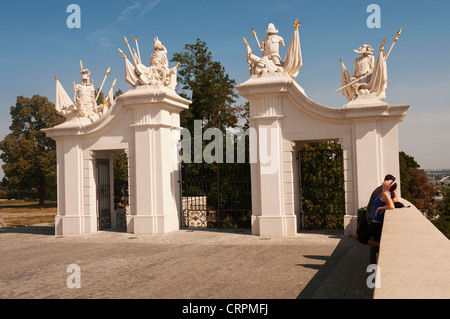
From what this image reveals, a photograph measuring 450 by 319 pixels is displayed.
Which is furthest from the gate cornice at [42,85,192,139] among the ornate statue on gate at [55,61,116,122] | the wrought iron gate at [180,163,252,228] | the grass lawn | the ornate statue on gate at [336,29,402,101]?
the grass lawn

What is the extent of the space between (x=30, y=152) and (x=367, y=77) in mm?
39316

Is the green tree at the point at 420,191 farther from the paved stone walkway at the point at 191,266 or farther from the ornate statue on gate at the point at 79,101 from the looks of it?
the ornate statue on gate at the point at 79,101

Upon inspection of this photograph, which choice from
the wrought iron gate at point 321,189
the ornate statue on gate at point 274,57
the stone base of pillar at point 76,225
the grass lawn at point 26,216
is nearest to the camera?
the ornate statue on gate at point 274,57

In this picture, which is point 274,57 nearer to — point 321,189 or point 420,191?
point 321,189

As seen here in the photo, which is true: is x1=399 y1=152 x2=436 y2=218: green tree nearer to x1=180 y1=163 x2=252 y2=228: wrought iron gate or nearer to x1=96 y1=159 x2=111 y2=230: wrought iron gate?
x1=180 y1=163 x2=252 y2=228: wrought iron gate

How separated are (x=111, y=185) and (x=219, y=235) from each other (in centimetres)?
520

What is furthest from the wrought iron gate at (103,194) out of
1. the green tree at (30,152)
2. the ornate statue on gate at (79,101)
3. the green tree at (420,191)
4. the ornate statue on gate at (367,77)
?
the green tree at (420,191)

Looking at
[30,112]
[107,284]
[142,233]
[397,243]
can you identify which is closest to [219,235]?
[142,233]

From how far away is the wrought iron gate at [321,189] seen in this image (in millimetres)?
14470

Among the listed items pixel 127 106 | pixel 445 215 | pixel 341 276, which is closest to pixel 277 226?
pixel 341 276

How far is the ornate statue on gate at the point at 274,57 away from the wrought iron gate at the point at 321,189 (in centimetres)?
280

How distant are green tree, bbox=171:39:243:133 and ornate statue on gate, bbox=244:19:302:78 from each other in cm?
1614

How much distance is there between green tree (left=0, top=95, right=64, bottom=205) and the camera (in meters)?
43.2

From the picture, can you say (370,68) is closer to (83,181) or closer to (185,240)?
(185,240)
